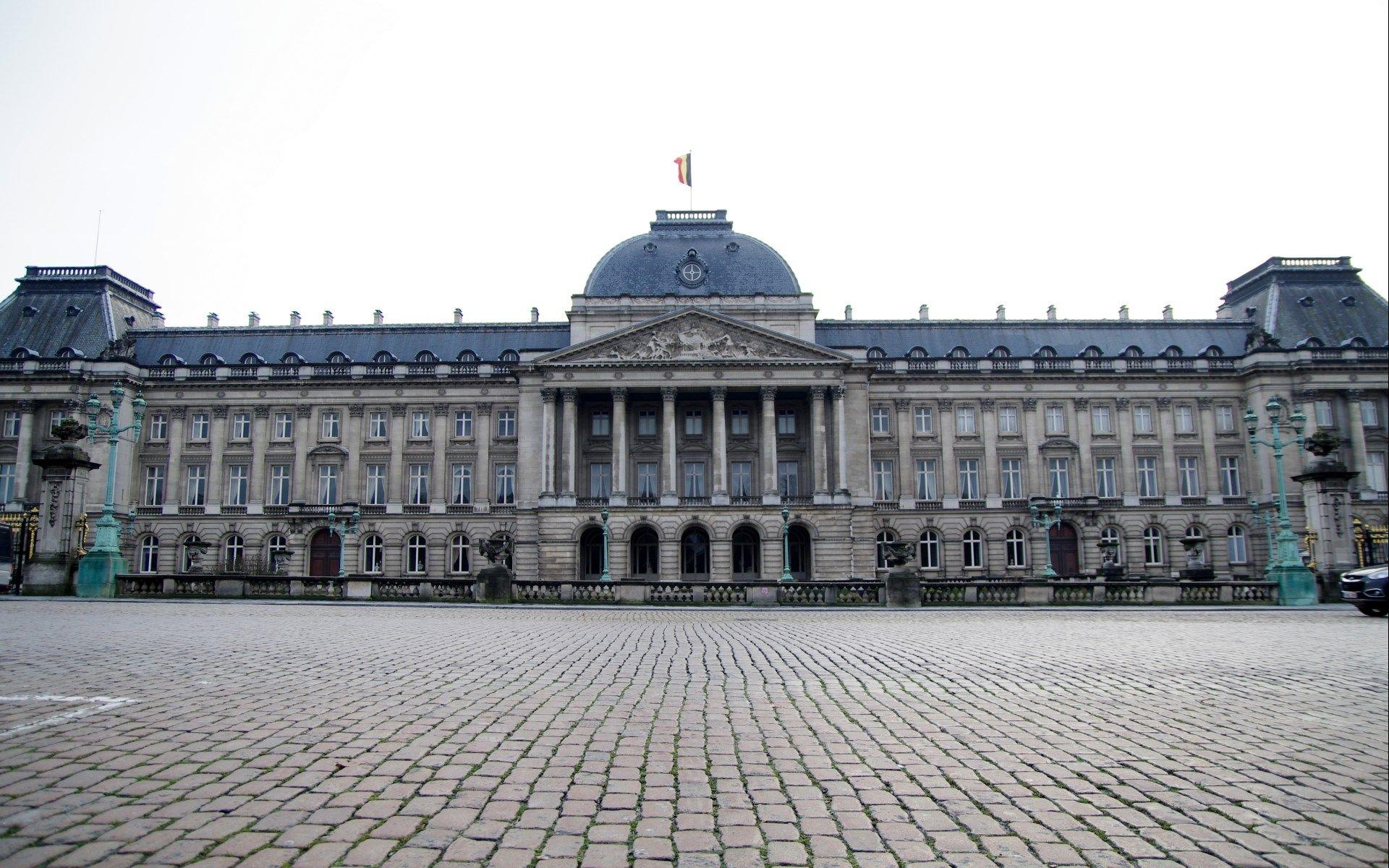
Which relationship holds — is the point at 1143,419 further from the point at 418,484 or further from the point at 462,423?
the point at 418,484

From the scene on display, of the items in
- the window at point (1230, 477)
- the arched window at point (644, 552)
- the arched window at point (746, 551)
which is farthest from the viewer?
the window at point (1230, 477)

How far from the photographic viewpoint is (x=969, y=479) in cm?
6034

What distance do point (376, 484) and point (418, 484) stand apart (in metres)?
2.74

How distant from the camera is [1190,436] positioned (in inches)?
2393

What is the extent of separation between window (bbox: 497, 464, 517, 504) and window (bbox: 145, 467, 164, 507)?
21507mm

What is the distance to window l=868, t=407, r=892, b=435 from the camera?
6091 centimetres

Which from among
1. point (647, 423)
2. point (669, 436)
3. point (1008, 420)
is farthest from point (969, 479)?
point (647, 423)

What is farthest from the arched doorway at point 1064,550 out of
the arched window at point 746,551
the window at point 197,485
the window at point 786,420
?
the window at point 197,485

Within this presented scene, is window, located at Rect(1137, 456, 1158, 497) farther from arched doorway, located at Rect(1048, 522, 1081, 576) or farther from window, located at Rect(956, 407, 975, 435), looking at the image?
window, located at Rect(956, 407, 975, 435)

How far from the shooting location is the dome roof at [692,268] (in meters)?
60.0

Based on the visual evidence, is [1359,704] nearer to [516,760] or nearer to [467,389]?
[516,760]

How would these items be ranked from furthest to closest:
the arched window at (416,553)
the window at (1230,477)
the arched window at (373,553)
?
the window at (1230,477), the arched window at (416,553), the arched window at (373,553)

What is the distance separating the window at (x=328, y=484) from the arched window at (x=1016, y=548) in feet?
139

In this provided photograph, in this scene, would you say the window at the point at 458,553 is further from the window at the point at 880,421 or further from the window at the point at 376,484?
the window at the point at 880,421
